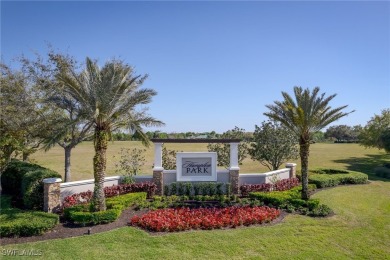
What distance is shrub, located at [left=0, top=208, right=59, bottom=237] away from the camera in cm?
1030

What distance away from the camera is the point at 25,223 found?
1053 centimetres

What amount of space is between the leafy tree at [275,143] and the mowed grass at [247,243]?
11271 millimetres

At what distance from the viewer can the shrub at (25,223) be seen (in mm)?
10297

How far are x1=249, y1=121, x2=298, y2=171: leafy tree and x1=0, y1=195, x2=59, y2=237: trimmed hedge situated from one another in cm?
1687

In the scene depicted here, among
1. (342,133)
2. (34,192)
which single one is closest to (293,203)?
(34,192)

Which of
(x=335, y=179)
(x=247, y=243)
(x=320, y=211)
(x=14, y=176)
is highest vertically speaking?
(x=14, y=176)

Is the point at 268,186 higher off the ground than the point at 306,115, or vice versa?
the point at 306,115

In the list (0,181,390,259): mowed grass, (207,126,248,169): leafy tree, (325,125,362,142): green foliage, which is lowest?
(0,181,390,259): mowed grass

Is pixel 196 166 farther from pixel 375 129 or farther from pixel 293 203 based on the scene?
pixel 375 129

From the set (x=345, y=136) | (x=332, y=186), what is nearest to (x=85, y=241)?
(x=332, y=186)

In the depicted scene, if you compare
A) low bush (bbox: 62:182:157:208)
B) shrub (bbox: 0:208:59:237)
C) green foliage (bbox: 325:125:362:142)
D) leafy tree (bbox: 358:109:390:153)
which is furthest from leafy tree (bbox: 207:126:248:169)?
green foliage (bbox: 325:125:362:142)

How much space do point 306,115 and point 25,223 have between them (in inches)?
515

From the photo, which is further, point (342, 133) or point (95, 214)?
point (342, 133)

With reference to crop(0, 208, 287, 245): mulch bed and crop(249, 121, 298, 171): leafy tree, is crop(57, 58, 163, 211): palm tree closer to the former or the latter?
crop(0, 208, 287, 245): mulch bed
